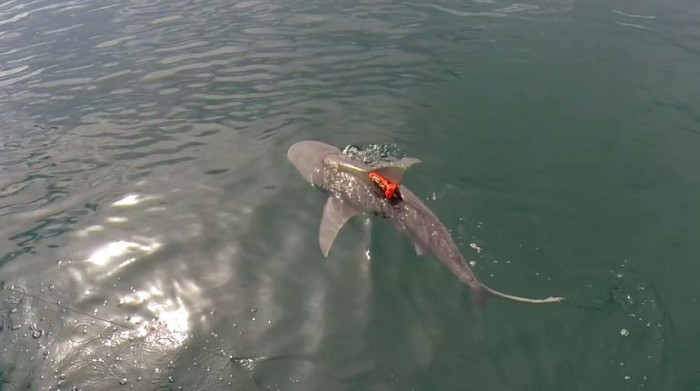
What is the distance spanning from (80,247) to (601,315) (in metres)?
9.68

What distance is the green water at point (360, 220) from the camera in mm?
7617

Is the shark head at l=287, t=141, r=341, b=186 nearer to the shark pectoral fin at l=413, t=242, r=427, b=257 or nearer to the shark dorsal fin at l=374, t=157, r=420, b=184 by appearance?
the shark dorsal fin at l=374, t=157, r=420, b=184

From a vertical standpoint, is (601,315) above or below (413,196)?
below

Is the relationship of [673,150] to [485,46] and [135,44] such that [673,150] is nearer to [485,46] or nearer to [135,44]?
[485,46]

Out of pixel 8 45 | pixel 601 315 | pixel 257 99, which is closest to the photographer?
pixel 601 315

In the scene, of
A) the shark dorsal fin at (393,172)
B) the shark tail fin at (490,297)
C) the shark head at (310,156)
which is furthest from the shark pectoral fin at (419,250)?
the shark head at (310,156)

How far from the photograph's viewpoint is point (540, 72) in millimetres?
14906

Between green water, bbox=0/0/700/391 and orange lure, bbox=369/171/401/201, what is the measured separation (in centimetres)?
88

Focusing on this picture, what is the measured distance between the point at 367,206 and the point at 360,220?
0.33 meters

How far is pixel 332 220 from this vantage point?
32.1ft

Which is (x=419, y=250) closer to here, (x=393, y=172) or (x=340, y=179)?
(x=393, y=172)

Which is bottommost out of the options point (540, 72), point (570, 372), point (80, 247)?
point (570, 372)

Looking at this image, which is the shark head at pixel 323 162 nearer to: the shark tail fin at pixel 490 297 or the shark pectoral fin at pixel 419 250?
the shark pectoral fin at pixel 419 250

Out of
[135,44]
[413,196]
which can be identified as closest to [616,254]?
[413,196]
